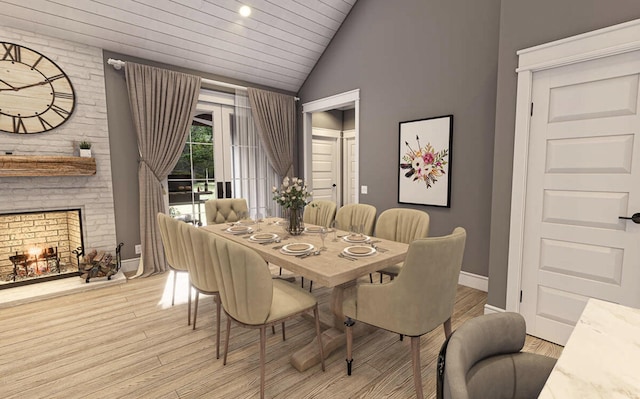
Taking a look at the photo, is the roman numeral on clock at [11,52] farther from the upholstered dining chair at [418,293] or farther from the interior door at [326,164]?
the interior door at [326,164]

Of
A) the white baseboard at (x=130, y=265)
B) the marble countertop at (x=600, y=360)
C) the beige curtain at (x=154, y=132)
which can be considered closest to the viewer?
the marble countertop at (x=600, y=360)

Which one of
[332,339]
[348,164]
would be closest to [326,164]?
[348,164]

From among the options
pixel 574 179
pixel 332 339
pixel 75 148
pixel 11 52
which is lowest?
pixel 332 339

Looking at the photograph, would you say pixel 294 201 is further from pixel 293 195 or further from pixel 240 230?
pixel 240 230

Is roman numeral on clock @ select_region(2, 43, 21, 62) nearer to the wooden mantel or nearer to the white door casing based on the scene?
the wooden mantel

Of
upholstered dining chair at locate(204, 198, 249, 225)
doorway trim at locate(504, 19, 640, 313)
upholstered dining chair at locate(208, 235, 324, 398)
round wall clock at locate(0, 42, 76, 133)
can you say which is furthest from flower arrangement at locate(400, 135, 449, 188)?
round wall clock at locate(0, 42, 76, 133)

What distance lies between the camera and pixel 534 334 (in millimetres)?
2473

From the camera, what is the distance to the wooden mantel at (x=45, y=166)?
3104mm

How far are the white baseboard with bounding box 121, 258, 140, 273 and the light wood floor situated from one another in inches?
37.5

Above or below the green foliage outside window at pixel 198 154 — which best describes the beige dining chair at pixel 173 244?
below

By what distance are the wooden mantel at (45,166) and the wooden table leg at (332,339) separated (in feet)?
10.3

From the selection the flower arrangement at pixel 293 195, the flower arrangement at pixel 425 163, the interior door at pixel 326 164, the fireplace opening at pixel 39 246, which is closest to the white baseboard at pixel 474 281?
the flower arrangement at pixel 425 163

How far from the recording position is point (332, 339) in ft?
7.44

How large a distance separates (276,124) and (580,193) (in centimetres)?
412
